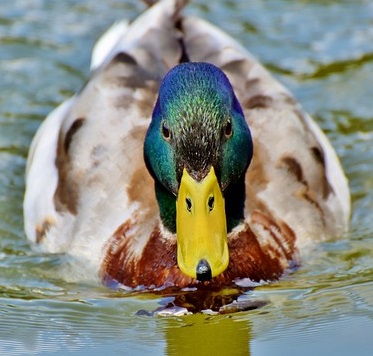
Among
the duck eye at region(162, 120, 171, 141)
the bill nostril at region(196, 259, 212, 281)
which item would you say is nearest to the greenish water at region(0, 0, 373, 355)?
the bill nostril at region(196, 259, 212, 281)

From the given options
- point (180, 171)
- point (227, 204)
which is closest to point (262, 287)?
point (227, 204)

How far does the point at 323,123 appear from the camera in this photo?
895 centimetres

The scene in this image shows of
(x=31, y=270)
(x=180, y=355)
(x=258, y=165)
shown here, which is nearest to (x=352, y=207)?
(x=258, y=165)

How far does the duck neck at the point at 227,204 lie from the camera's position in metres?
6.27

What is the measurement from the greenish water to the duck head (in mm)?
424

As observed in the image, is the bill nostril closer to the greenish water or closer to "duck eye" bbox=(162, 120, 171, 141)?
the greenish water

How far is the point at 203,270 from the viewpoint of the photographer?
5.66 metres

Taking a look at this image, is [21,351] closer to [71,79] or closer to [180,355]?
[180,355]

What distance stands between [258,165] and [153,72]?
1026 mm

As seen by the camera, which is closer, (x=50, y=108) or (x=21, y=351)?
(x=21, y=351)

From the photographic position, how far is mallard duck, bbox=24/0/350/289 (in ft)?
19.0

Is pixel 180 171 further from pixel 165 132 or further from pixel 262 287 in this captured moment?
pixel 262 287

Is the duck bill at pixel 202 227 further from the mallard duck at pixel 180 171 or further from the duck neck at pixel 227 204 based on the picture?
the duck neck at pixel 227 204

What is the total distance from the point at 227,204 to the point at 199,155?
73 centimetres
